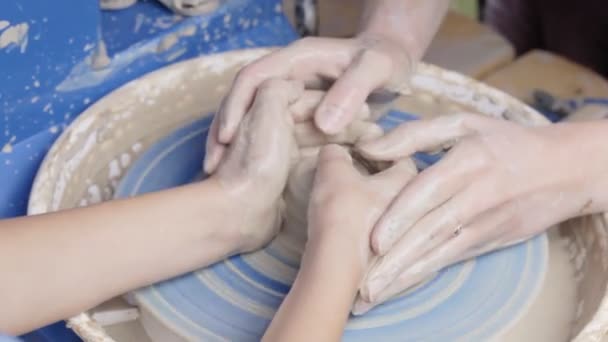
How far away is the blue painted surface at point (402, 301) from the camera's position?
3.61ft

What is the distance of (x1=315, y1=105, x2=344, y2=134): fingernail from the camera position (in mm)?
1231

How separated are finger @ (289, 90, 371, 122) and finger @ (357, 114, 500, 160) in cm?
10

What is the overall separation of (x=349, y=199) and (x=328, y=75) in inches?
13.3

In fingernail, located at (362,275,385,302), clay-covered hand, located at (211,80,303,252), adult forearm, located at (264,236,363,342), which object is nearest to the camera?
adult forearm, located at (264,236,363,342)

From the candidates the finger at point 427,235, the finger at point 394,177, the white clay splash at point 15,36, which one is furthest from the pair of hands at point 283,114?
the white clay splash at point 15,36

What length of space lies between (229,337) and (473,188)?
405mm

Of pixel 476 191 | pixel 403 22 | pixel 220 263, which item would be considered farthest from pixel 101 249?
pixel 403 22

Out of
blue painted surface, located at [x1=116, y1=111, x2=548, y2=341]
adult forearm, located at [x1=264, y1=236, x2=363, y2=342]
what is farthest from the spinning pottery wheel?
adult forearm, located at [x1=264, y1=236, x2=363, y2=342]

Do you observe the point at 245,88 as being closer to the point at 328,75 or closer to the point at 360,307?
the point at 328,75

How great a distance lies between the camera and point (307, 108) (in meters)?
1.28

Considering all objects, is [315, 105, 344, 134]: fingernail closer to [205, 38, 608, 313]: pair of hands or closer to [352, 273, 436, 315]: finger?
[205, 38, 608, 313]: pair of hands

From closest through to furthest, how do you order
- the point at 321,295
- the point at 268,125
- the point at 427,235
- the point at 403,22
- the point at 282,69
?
the point at 321,295 → the point at 427,235 → the point at 268,125 → the point at 282,69 → the point at 403,22

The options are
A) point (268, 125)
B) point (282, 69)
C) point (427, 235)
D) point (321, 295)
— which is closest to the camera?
point (321, 295)

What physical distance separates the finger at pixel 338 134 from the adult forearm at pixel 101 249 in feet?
0.63
